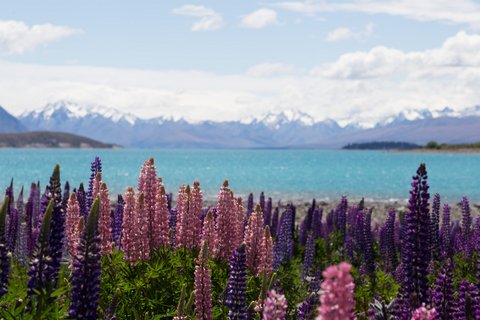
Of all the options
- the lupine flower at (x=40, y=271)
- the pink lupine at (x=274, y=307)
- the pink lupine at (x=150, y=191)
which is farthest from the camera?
the pink lupine at (x=150, y=191)

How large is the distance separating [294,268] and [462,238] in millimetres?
4896

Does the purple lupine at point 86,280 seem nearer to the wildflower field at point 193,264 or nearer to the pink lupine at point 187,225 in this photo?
the wildflower field at point 193,264

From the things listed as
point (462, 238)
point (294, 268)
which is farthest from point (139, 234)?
point (462, 238)

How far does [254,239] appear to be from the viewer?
449 inches

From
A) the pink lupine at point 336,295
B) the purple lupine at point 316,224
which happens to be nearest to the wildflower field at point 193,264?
the pink lupine at point 336,295

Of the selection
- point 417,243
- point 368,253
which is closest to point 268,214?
point 368,253

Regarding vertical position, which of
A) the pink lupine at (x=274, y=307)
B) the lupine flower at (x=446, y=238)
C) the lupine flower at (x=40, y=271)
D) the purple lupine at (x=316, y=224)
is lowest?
the purple lupine at (x=316, y=224)

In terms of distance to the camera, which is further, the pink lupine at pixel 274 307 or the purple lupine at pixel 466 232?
the purple lupine at pixel 466 232

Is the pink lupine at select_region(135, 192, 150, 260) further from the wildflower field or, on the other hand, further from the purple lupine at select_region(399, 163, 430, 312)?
the purple lupine at select_region(399, 163, 430, 312)

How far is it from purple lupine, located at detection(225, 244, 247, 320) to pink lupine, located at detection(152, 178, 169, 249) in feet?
13.7

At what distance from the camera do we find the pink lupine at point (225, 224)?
11766 millimetres

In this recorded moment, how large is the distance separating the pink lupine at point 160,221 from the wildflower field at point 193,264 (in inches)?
0.7

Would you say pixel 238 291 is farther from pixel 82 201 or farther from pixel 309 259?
pixel 309 259

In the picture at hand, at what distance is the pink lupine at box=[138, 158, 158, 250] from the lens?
10.8 m
